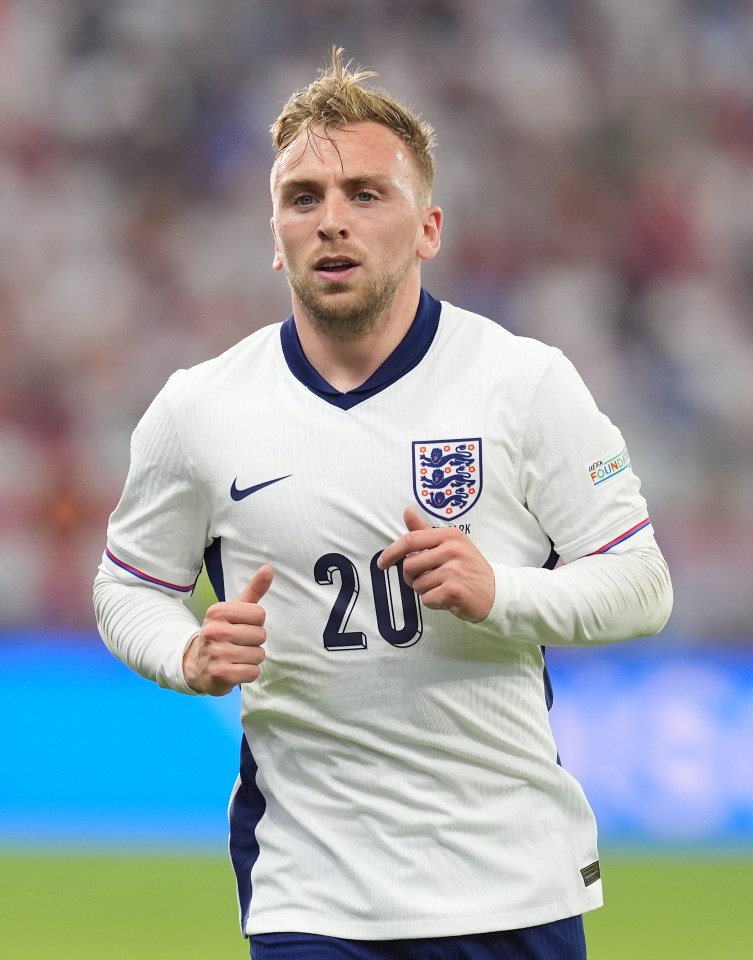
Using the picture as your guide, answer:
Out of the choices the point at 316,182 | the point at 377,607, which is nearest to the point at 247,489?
the point at 377,607

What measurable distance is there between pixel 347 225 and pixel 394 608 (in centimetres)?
71

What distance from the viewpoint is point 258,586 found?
8.41ft

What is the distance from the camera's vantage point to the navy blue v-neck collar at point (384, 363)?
110 inches

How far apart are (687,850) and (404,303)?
3.49 m

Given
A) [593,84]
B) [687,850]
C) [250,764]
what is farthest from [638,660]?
[593,84]

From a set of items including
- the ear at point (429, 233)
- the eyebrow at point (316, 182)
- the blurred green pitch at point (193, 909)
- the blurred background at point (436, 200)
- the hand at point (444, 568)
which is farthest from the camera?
the blurred background at point (436, 200)

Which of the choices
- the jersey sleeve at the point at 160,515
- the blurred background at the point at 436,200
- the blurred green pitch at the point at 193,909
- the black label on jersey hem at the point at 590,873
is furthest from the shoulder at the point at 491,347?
the blurred background at the point at 436,200

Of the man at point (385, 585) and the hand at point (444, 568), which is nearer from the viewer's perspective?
the hand at point (444, 568)

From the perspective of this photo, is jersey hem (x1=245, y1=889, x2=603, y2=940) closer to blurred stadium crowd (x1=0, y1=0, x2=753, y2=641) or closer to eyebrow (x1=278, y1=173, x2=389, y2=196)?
eyebrow (x1=278, y1=173, x2=389, y2=196)

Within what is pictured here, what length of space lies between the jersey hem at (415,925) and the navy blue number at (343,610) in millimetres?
481

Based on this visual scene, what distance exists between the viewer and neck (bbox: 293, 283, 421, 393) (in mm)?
2818

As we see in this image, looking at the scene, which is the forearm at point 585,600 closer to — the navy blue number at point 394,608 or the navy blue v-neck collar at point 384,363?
the navy blue number at point 394,608

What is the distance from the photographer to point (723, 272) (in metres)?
8.71

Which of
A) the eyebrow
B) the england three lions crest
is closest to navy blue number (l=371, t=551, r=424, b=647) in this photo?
the england three lions crest
